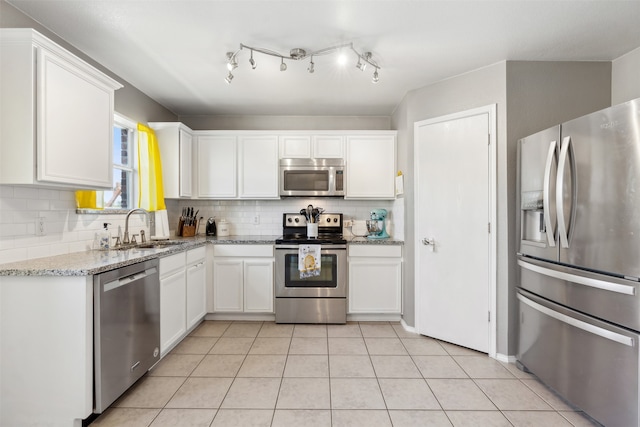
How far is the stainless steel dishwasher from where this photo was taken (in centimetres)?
166

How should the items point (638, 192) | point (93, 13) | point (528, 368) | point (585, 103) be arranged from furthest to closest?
point (585, 103) → point (528, 368) → point (93, 13) → point (638, 192)

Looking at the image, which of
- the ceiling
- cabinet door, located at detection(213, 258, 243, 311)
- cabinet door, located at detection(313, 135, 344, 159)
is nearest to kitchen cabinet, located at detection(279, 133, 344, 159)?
cabinet door, located at detection(313, 135, 344, 159)

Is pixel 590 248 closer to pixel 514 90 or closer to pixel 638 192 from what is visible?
pixel 638 192

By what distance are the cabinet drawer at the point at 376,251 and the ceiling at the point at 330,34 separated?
5.36ft

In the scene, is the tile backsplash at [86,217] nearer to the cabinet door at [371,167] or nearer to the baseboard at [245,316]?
the cabinet door at [371,167]

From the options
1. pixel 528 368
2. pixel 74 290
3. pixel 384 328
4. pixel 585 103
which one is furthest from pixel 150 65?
pixel 528 368

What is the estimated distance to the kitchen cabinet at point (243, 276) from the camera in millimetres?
3262

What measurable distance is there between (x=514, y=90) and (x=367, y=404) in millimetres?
2570

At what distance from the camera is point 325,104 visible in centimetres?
348

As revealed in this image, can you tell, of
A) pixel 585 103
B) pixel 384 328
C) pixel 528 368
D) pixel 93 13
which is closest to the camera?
pixel 93 13

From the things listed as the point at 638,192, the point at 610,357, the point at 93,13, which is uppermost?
the point at 93,13

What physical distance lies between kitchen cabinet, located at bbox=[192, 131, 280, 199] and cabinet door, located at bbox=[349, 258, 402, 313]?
4.33 feet

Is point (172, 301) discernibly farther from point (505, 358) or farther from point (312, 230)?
point (505, 358)

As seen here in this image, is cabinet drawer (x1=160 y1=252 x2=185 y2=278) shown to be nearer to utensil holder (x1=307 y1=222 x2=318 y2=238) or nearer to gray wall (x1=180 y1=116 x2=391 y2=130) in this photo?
utensil holder (x1=307 y1=222 x2=318 y2=238)
